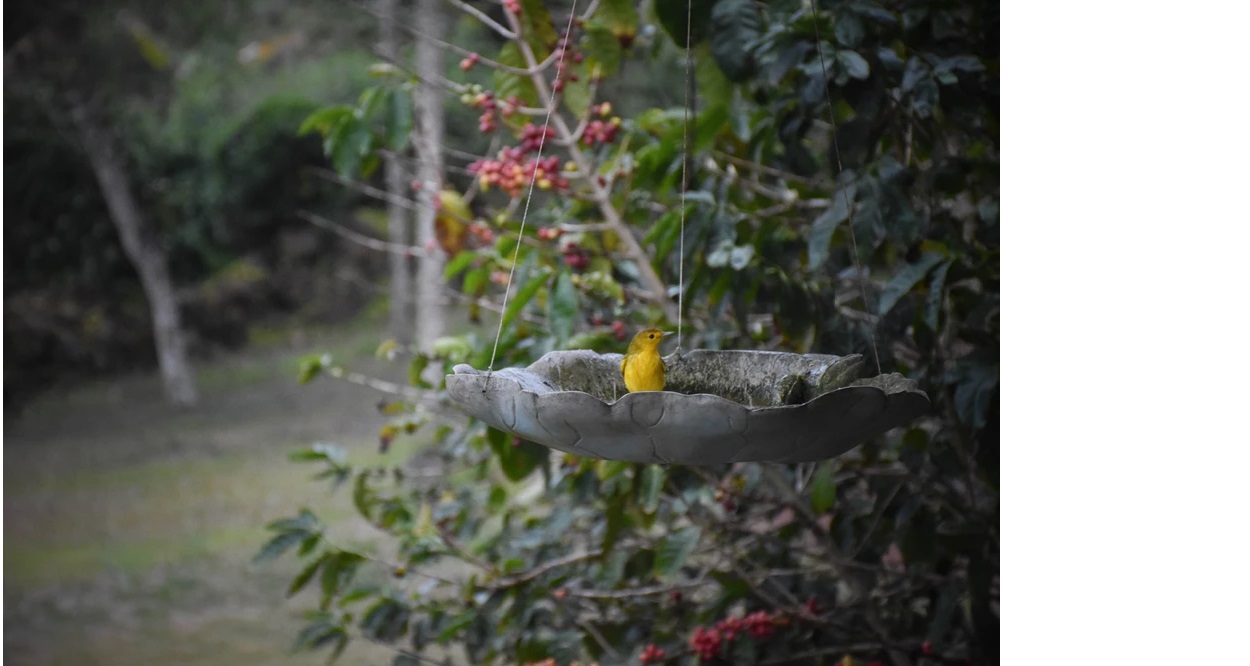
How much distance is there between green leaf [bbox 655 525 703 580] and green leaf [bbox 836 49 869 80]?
684mm

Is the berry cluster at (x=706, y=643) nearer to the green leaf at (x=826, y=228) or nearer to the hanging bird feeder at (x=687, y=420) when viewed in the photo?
the green leaf at (x=826, y=228)

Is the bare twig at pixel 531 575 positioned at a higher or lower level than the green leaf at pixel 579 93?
lower

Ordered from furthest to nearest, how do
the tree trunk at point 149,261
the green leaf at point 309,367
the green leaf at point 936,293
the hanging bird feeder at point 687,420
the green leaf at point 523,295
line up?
1. the tree trunk at point 149,261
2. the green leaf at point 309,367
3. the green leaf at point 523,295
4. the green leaf at point 936,293
5. the hanging bird feeder at point 687,420

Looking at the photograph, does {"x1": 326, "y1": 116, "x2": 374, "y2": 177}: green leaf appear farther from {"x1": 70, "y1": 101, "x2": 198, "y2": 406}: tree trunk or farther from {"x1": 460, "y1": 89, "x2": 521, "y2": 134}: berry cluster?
{"x1": 70, "y1": 101, "x2": 198, "y2": 406}: tree trunk

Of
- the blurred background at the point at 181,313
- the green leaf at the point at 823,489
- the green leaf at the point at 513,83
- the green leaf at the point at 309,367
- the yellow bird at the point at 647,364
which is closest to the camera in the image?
the yellow bird at the point at 647,364

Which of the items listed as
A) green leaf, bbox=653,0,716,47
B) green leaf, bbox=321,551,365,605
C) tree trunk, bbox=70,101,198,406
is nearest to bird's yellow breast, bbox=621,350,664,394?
green leaf, bbox=653,0,716,47

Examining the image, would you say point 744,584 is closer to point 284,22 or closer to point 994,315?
point 994,315

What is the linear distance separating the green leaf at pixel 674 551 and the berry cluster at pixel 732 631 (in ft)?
0.33

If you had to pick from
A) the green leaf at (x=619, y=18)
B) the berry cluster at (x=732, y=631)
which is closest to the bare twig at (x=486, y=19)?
A: the green leaf at (x=619, y=18)

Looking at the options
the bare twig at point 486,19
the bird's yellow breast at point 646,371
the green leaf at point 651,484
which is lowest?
the green leaf at point 651,484

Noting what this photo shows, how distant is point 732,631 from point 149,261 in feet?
12.6

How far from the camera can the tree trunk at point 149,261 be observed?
4457 millimetres
